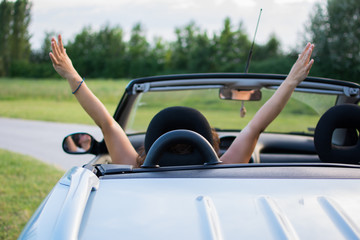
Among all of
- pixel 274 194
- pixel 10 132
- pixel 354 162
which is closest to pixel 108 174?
pixel 274 194

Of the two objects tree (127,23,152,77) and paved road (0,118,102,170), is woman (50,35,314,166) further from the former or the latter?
tree (127,23,152,77)

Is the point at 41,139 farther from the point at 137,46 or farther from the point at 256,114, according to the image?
the point at 137,46

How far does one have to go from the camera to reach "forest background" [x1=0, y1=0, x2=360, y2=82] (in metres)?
32.5

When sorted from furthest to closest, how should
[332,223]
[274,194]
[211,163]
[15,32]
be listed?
1. [15,32]
2. [211,163]
3. [274,194]
4. [332,223]

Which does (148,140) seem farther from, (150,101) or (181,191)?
(150,101)

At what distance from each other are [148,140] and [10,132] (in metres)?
12.5

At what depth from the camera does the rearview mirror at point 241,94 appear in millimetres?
3047

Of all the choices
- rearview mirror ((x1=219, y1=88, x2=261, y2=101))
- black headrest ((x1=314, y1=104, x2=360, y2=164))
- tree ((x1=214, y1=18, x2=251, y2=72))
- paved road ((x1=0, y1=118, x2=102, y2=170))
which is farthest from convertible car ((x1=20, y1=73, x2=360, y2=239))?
tree ((x1=214, y1=18, x2=251, y2=72))

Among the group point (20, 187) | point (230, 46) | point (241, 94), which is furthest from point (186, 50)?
point (241, 94)

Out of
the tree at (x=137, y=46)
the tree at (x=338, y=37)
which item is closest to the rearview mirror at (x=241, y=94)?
the tree at (x=338, y=37)

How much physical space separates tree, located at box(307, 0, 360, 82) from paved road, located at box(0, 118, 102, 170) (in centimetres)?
2412

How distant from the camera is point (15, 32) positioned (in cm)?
5094

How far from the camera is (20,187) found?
6301 mm

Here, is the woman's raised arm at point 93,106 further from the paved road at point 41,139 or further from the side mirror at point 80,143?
the paved road at point 41,139
